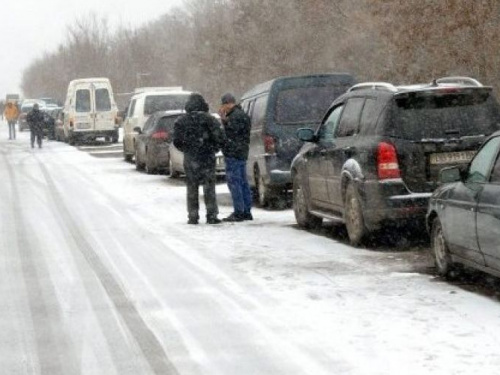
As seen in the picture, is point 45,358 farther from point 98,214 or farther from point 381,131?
point 98,214

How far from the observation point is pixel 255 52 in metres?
54.6

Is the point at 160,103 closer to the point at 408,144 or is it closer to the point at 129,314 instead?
the point at 408,144

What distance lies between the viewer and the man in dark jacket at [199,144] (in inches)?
622

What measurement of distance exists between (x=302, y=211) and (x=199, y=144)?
6.32ft

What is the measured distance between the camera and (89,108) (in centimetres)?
4600

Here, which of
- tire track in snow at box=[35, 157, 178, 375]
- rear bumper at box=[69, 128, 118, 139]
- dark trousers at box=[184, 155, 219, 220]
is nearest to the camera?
tire track in snow at box=[35, 157, 178, 375]

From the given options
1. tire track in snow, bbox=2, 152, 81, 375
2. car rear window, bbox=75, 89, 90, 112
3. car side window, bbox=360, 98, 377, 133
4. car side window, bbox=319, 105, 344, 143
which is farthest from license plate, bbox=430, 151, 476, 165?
car rear window, bbox=75, 89, 90, 112

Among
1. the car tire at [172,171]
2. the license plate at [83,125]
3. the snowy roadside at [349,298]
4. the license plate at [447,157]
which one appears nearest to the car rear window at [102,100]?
the license plate at [83,125]

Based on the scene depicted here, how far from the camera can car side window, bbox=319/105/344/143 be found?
13781 mm

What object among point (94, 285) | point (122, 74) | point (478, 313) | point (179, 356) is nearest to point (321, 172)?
point (94, 285)

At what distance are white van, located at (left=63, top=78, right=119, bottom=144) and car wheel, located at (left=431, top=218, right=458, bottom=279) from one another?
3600cm

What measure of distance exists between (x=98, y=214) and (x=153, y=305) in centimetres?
824

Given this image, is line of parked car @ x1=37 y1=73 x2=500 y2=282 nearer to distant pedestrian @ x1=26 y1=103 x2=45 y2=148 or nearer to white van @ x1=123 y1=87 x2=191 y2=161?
white van @ x1=123 y1=87 x2=191 y2=161

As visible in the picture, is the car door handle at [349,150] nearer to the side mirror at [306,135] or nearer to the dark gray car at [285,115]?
the side mirror at [306,135]
